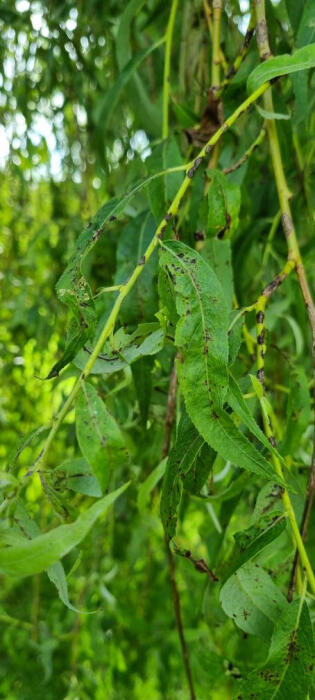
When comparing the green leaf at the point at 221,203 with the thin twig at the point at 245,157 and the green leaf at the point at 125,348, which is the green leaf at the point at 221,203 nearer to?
the thin twig at the point at 245,157

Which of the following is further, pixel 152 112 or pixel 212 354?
pixel 152 112

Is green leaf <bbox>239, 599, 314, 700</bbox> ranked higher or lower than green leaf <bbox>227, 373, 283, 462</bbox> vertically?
lower

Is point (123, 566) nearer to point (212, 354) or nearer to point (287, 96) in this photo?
point (287, 96)

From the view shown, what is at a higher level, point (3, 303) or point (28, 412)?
point (3, 303)

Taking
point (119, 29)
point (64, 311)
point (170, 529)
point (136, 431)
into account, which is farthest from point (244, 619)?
point (64, 311)

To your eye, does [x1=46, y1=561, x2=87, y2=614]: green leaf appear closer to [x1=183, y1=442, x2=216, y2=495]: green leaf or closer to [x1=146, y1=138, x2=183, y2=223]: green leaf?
[x1=183, y1=442, x2=216, y2=495]: green leaf

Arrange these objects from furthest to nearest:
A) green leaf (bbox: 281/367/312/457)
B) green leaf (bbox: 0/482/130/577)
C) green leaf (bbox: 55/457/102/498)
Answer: green leaf (bbox: 281/367/312/457), green leaf (bbox: 55/457/102/498), green leaf (bbox: 0/482/130/577)

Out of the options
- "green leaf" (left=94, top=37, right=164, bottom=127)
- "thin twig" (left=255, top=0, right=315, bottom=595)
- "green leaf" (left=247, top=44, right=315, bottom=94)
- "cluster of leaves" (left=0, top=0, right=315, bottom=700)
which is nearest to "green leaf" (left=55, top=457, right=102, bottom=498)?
"cluster of leaves" (left=0, top=0, right=315, bottom=700)
